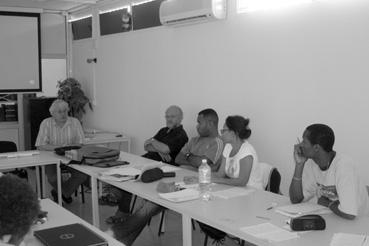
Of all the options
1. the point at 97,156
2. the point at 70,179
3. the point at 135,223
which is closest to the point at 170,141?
the point at 97,156

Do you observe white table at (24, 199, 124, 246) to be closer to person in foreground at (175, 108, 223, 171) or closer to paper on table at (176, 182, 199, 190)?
paper on table at (176, 182, 199, 190)

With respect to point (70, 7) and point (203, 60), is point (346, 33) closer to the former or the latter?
point (203, 60)

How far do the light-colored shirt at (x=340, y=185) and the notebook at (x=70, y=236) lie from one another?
4.41ft

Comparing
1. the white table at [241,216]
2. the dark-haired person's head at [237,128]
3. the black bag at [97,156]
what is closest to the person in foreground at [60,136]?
the black bag at [97,156]

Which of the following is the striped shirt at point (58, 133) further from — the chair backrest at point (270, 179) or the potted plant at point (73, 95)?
the chair backrest at point (270, 179)

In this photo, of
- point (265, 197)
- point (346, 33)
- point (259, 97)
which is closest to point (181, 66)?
point (259, 97)

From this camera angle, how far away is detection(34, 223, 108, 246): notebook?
6.82 ft

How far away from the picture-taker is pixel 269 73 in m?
4.37

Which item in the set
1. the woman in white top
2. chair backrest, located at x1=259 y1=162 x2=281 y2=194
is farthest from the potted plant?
chair backrest, located at x1=259 y1=162 x2=281 y2=194

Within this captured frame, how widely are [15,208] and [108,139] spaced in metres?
5.06

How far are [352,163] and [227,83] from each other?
236 centimetres

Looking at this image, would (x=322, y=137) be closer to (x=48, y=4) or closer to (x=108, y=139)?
(x=108, y=139)

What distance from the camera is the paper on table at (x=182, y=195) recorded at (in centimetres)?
299

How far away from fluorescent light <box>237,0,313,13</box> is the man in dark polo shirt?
4.33 ft
